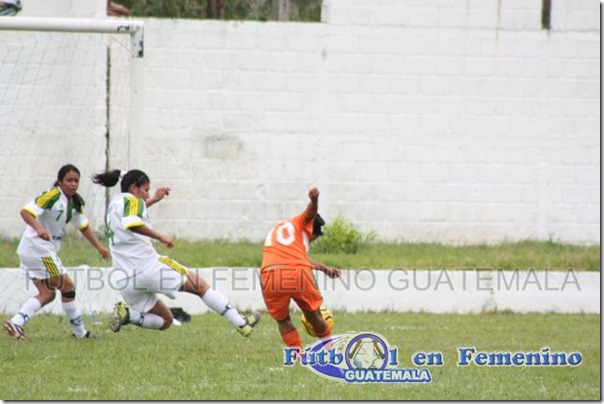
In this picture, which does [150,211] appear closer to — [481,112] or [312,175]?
[312,175]

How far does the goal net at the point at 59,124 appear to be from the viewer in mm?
14148

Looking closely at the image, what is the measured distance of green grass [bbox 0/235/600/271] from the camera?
14.6 m

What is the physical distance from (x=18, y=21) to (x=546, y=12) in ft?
26.6

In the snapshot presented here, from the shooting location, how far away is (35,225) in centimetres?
1124

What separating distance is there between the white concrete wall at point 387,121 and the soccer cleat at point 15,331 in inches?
202

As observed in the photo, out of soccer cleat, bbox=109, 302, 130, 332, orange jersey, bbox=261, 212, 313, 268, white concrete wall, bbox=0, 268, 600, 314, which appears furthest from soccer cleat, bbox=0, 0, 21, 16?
orange jersey, bbox=261, 212, 313, 268

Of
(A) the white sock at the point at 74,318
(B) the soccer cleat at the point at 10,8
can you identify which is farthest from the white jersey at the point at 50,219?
(B) the soccer cleat at the point at 10,8

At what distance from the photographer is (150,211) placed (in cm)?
1628

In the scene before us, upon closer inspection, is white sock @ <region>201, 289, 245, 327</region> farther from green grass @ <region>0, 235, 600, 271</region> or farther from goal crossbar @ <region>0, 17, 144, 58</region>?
green grass @ <region>0, 235, 600, 271</region>

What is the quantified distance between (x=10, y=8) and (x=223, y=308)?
6.10 metres

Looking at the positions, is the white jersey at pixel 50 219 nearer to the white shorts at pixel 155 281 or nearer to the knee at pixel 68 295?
the knee at pixel 68 295

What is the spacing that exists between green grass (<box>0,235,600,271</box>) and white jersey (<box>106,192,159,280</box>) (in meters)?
3.38

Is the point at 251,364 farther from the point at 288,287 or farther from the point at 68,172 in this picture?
the point at 68,172

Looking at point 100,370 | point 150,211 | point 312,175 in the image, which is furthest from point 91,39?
point 100,370
